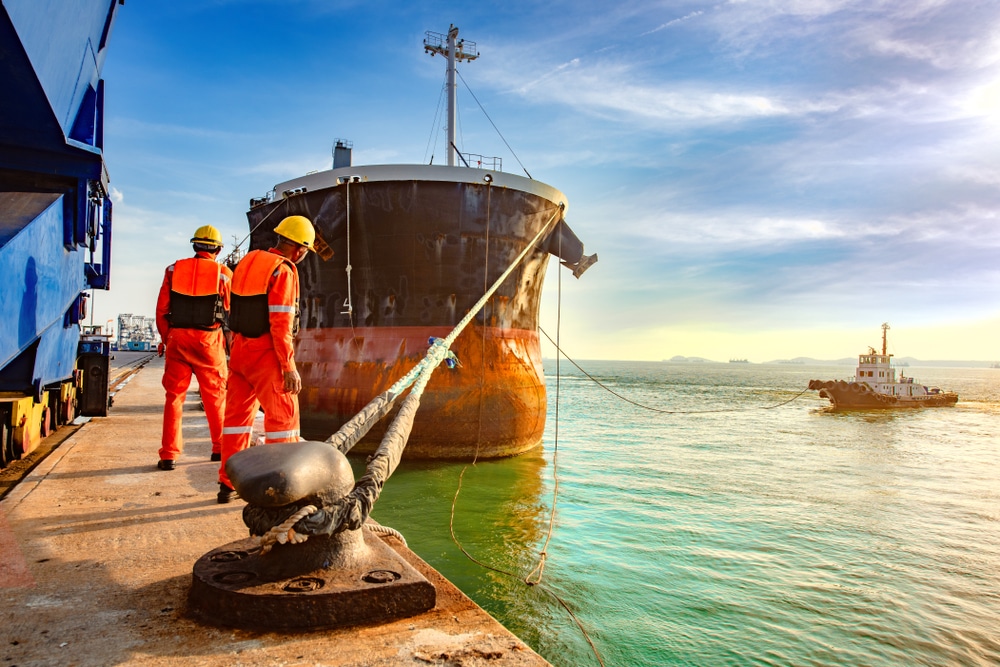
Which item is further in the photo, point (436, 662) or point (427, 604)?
point (427, 604)

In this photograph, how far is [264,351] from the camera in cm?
335

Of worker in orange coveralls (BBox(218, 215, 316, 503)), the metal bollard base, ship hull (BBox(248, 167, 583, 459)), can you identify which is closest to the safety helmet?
worker in orange coveralls (BBox(218, 215, 316, 503))

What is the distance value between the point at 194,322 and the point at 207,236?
0.64 meters

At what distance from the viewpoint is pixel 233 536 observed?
2996mm

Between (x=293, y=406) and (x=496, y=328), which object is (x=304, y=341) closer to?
(x=496, y=328)

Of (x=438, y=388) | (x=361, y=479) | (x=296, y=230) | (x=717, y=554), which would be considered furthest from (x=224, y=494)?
(x=438, y=388)

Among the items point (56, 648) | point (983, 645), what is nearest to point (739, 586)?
point (983, 645)

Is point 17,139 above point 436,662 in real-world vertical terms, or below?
above

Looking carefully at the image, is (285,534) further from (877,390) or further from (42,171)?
(877,390)

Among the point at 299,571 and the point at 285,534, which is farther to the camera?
the point at 299,571

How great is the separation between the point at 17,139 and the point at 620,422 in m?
18.8

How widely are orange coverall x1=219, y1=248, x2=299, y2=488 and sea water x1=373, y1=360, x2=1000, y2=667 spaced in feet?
7.18

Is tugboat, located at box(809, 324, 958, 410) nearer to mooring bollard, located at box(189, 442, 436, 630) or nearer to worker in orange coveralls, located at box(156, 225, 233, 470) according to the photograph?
worker in orange coveralls, located at box(156, 225, 233, 470)

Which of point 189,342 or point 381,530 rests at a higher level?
point 189,342
